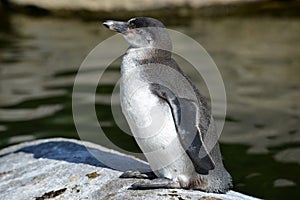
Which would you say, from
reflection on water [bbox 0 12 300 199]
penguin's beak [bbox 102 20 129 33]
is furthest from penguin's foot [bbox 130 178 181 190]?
reflection on water [bbox 0 12 300 199]

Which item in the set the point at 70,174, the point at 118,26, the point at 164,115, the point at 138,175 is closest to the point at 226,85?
the point at 70,174

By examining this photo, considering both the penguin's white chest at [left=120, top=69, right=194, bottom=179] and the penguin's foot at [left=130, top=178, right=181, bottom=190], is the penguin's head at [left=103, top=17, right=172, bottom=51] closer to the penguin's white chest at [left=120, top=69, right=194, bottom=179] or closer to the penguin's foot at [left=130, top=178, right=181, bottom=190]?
the penguin's white chest at [left=120, top=69, right=194, bottom=179]

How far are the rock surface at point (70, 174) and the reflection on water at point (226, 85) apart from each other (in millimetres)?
1475

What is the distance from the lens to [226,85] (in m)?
8.26

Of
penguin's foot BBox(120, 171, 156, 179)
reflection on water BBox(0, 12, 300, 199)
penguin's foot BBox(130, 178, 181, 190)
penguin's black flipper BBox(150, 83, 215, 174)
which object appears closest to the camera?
penguin's black flipper BBox(150, 83, 215, 174)

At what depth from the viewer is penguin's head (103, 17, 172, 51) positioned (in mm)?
3650

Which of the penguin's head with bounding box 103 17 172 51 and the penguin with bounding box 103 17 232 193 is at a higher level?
the penguin's head with bounding box 103 17 172 51

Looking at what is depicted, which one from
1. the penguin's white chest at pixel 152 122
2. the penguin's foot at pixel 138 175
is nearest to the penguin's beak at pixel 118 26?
the penguin's white chest at pixel 152 122

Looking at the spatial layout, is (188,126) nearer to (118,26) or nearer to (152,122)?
(152,122)

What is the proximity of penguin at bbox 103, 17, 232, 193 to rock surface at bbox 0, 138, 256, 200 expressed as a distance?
9 cm

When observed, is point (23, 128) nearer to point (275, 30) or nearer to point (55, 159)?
point (55, 159)

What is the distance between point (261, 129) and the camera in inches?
270

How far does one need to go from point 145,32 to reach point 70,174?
1.03 meters

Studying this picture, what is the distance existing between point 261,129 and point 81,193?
331 centimetres
